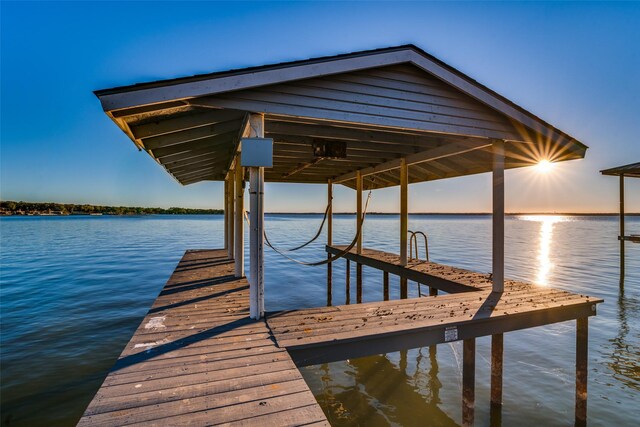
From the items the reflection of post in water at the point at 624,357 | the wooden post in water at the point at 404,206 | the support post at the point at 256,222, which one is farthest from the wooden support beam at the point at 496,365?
the support post at the point at 256,222

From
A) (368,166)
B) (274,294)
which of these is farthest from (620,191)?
(274,294)

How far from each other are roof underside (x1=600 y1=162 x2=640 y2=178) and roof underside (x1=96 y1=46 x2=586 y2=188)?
926cm

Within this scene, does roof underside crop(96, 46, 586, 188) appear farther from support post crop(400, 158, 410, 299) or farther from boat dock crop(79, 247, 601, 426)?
boat dock crop(79, 247, 601, 426)

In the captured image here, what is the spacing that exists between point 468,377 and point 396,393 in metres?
2.13

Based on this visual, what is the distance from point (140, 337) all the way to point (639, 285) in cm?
2068

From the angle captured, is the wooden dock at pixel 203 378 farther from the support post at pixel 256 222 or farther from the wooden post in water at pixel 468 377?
the wooden post in water at pixel 468 377

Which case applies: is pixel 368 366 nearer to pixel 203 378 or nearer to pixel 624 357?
pixel 203 378

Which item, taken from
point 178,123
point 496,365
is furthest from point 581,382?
point 178,123

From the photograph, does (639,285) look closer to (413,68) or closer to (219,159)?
(413,68)

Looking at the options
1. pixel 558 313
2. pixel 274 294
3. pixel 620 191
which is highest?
pixel 620 191

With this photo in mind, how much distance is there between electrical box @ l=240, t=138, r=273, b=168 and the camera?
4.03 m

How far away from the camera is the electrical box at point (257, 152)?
159 inches

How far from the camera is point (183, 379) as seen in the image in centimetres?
273

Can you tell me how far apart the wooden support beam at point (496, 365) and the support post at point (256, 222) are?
3.83 m
